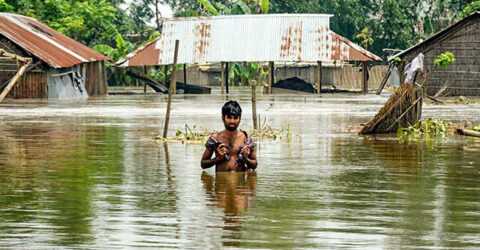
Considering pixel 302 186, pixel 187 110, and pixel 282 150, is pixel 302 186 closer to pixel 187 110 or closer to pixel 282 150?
pixel 282 150

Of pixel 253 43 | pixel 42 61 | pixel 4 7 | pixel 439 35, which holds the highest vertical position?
pixel 4 7

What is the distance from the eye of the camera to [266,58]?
54.5 metres

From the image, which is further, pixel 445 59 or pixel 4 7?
pixel 4 7

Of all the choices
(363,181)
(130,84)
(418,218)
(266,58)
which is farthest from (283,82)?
(418,218)

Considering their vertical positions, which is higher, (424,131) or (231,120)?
(231,120)

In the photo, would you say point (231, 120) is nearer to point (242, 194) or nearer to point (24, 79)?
point (242, 194)

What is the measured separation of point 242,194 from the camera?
12.4 metres

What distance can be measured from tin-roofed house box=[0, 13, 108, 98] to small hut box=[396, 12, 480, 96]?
13.6 metres

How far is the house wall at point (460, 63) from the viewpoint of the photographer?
47188 millimetres

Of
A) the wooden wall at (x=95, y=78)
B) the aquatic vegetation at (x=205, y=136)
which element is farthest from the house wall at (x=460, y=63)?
the aquatic vegetation at (x=205, y=136)

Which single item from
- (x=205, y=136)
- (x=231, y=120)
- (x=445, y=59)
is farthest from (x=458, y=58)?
(x=231, y=120)

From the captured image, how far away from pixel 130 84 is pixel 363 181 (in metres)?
57.4

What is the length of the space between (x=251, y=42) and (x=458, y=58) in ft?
37.7

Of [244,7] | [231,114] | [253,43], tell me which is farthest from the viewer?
[244,7]
